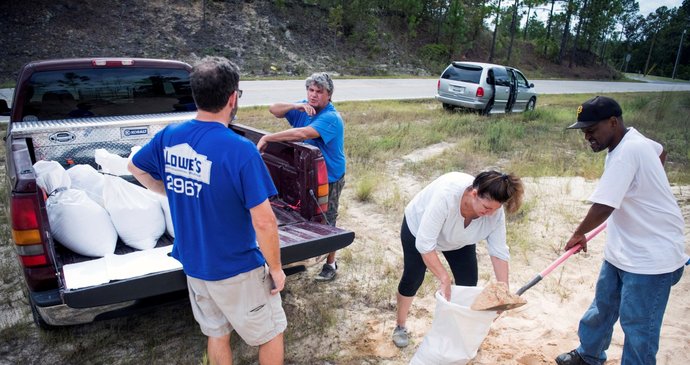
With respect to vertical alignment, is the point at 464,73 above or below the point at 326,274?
above

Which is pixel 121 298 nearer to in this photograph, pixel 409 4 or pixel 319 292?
pixel 319 292

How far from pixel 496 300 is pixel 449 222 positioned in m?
0.48

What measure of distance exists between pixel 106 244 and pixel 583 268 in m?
4.17

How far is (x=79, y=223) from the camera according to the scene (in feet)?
9.30

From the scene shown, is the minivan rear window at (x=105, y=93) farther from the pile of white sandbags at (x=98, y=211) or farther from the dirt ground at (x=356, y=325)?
the dirt ground at (x=356, y=325)

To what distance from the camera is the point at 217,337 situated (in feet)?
7.63

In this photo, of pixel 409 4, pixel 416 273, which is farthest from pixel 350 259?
pixel 409 4

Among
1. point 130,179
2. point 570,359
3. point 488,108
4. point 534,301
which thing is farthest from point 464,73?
point 570,359

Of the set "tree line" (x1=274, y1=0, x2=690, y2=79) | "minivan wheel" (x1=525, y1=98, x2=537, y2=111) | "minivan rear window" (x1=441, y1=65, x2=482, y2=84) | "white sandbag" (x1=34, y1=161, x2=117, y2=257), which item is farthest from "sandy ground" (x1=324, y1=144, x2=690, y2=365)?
"tree line" (x1=274, y1=0, x2=690, y2=79)

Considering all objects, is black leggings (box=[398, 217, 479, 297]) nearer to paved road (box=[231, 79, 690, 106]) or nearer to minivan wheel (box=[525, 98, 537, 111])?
paved road (box=[231, 79, 690, 106])

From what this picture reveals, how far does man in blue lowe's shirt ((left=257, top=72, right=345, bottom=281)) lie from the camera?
11.7 feet

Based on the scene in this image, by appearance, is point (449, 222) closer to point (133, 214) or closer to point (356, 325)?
point (356, 325)

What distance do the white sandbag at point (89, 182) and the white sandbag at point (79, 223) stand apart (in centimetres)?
31

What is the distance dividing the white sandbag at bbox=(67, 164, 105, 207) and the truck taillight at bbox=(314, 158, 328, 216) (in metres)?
1.56
